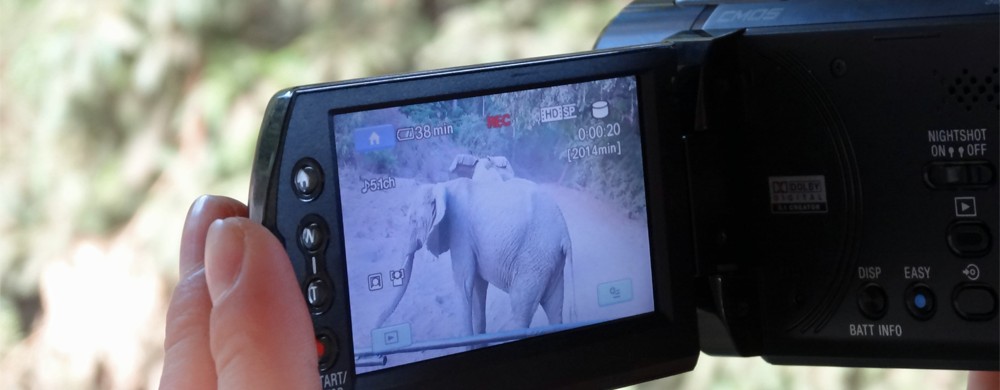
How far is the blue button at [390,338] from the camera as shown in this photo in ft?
2.35

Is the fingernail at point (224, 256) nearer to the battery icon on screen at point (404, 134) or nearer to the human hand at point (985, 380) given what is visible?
the battery icon on screen at point (404, 134)

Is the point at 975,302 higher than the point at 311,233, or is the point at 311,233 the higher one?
the point at 311,233

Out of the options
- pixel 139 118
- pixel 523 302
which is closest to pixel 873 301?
pixel 523 302

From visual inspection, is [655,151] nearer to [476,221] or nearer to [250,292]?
[476,221]

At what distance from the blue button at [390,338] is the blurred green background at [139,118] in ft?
3.89

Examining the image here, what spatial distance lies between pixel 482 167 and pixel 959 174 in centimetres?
34

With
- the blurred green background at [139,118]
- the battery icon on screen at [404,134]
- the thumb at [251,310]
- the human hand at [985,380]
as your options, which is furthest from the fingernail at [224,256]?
the blurred green background at [139,118]

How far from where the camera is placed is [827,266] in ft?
2.86

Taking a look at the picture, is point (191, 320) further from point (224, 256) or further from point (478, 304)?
point (478, 304)

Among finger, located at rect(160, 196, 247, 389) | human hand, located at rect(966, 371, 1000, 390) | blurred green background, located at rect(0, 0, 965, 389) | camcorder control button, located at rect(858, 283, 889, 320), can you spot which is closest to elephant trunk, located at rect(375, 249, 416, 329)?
finger, located at rect(160, 196, 247, 389)

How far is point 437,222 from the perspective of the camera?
73cm

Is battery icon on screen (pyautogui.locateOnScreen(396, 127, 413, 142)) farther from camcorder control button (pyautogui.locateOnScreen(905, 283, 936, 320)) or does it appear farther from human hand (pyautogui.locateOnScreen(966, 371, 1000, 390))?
human hand (pyautogui.locateOnScreen(966, 371, 1000, 390))

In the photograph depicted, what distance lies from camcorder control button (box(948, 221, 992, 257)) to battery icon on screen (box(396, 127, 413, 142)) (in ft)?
1.30

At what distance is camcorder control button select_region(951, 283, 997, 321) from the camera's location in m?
0.81
